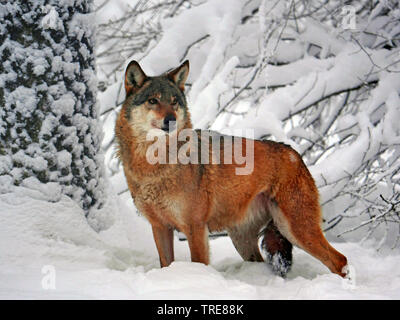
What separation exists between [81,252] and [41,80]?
146 centimetres

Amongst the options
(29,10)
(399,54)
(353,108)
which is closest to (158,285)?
(29,10)

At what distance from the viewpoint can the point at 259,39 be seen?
5.62 meters

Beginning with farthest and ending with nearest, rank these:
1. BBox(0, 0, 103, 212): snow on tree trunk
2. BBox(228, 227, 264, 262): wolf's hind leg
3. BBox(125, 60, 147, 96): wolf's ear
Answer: BBox(228, 227, 264, 262): wolf's hind leg < BBox(125, 60, 147, 96): wolf's ear < BBox(0, 0, 103, 212): snow on tree trunk

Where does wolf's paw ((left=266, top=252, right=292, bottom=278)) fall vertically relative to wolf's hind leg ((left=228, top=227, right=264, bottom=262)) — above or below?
below

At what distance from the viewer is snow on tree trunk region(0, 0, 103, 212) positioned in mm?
3291

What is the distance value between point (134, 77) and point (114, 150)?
878 millimetres

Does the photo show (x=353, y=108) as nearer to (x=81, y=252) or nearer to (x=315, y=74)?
(x=315, y=74)

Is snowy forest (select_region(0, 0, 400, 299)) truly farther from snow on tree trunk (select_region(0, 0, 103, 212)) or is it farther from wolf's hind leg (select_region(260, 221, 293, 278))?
wolf's hind leg (select_region(260, 221, 293, 278))

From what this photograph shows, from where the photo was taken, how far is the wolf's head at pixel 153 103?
3494mm

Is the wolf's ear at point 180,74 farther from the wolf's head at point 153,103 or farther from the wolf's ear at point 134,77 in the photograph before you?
the wolf's ear at point 134,77

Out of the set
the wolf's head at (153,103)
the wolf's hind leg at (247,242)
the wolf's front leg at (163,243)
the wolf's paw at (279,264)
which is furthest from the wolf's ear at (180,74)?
the wolf's paw at (279,264)

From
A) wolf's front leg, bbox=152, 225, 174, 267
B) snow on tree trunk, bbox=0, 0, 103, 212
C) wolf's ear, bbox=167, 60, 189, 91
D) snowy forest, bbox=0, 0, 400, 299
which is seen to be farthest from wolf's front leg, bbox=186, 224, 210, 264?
wolf's ear, bbox=167, 60, 189, 91

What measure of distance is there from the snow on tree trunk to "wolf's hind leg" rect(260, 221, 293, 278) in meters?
1.75

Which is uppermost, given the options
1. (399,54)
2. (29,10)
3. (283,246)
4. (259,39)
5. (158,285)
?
(259,39)
